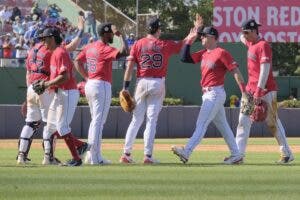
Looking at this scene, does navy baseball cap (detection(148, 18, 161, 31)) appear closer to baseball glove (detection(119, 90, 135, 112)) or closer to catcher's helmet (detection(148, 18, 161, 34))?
catcher's helmet (detection(148, 18, 161, 34))

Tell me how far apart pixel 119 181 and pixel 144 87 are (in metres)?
3.55

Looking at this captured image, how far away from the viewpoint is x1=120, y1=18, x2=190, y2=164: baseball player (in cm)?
1394

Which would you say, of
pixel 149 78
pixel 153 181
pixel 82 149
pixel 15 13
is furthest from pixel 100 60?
pixel 15 13

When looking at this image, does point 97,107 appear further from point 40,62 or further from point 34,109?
point 40,62

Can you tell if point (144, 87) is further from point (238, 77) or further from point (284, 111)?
point (284, 111)

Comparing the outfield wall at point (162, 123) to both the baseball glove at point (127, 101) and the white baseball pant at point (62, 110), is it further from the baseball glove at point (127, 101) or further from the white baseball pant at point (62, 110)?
the white baseball pant at point (62, 110)

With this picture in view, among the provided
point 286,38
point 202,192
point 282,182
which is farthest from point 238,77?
point 286,38

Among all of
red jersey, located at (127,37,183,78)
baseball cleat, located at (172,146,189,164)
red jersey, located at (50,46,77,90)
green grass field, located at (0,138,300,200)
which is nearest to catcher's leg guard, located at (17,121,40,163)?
green grass field, located at (0,138,300,200)

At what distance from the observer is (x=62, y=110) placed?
13016mm

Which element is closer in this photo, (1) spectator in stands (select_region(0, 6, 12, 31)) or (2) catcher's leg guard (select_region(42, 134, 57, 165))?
(2) catcher's leg guard (select_region(42, 134, 57, 165))

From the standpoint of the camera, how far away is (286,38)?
115 ft

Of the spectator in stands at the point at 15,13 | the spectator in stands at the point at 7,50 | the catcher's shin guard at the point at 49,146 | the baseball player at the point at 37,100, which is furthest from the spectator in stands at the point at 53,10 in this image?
the catcher's shin guard at the point at 49,146

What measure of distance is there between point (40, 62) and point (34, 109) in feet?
2.32

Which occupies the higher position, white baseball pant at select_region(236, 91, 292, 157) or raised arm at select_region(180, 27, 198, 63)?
raised arm at select_region(180, 27, 198, 63)
